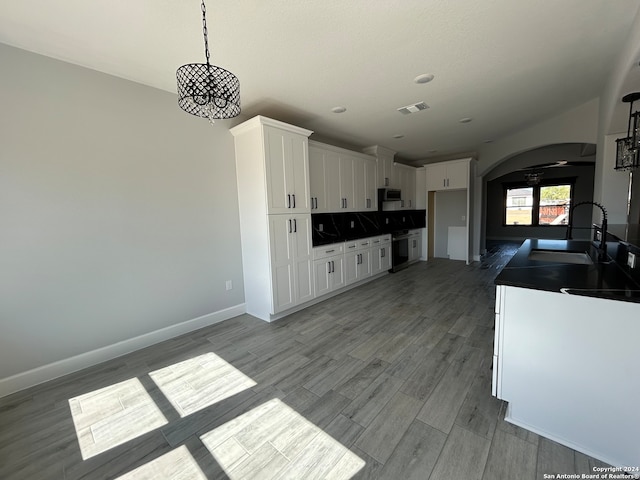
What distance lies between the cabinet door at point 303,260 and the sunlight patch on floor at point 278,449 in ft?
6.17

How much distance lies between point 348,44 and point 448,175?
511 centimetres

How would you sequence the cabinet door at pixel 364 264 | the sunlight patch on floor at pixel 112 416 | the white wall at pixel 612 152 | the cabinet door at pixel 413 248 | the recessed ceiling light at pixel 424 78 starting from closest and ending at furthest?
the sunlight patch on floor at pixel 112 416 → the recessed ceiling light at pixel 424 78 → the white wall at pixel 612 152 → the cabinet door at pixel 364 264 → the cabinet door at pixel 413 248

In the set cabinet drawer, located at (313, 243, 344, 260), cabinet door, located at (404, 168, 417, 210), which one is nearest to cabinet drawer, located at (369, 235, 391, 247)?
cabinet drawer, located at (313, 243, 344, 260)

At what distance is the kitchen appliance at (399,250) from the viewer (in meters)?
5.60

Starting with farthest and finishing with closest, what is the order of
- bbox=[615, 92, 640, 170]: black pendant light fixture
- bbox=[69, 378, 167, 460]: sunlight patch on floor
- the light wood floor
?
bbox=[615, 92, 640, 170]: black pendant light fixture
bbox=[69, 378, 167, 460]: sunlight patch on floor
the light wood floor

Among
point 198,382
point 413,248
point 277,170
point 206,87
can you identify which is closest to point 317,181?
point 277,170

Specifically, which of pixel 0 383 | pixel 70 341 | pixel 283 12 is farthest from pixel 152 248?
pixel 283 12

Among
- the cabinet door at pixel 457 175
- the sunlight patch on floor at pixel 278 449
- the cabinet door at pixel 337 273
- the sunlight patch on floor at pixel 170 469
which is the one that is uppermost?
the cabinet door at pixel 457 175

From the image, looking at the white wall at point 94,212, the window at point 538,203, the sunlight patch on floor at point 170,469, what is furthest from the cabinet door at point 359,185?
the window at point 538,203

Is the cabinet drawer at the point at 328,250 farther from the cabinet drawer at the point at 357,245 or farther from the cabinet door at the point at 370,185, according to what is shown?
the cabinet door at the point at 370,185

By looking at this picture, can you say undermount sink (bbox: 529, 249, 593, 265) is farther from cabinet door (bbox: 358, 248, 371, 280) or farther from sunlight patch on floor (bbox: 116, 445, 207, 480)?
sunlight patch on floor (bbox: 116, 445, 207, 480)

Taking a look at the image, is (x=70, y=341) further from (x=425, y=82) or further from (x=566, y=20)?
(x=566, y=20)

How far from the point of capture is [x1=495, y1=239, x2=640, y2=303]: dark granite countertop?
4.35 feet

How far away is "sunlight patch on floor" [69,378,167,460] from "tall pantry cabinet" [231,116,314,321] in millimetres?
1571
